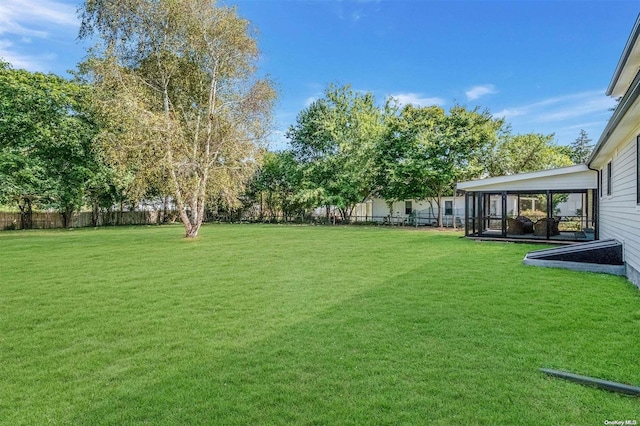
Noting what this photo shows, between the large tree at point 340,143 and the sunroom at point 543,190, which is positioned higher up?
the large tree at point 340,143

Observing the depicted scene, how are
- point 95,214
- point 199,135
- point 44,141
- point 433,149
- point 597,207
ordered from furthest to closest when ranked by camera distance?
point 95,214
point 433,149
point 44,141
point 199,135
point 597,207

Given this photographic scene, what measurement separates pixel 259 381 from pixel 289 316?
161 centimetres

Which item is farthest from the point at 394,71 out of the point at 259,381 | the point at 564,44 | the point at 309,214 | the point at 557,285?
the point at 259,381

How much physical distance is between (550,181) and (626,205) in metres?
5.86

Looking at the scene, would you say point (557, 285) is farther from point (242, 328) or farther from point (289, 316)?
point (242, 328)

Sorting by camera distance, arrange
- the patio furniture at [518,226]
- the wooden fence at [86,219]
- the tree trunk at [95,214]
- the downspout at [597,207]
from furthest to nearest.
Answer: the tree trunk at [95,214], the wooden fence at [86,219], the patio furniture at [518,226], the downspout at [597,207]

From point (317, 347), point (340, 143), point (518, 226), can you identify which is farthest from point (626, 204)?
point (340, 143)

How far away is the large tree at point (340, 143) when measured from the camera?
23969mm

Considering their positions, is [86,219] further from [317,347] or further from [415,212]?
[317,347]

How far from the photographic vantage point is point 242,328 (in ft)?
13.1

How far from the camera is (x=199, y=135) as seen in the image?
14945 millimetres

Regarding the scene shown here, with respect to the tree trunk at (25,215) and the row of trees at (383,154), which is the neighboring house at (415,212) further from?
the tree trunk at (25,215)

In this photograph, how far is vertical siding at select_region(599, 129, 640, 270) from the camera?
20.1 ft

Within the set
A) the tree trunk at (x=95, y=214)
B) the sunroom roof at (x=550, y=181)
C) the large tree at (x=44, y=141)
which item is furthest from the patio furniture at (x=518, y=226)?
the tree trunk at (x=95, y=214)
